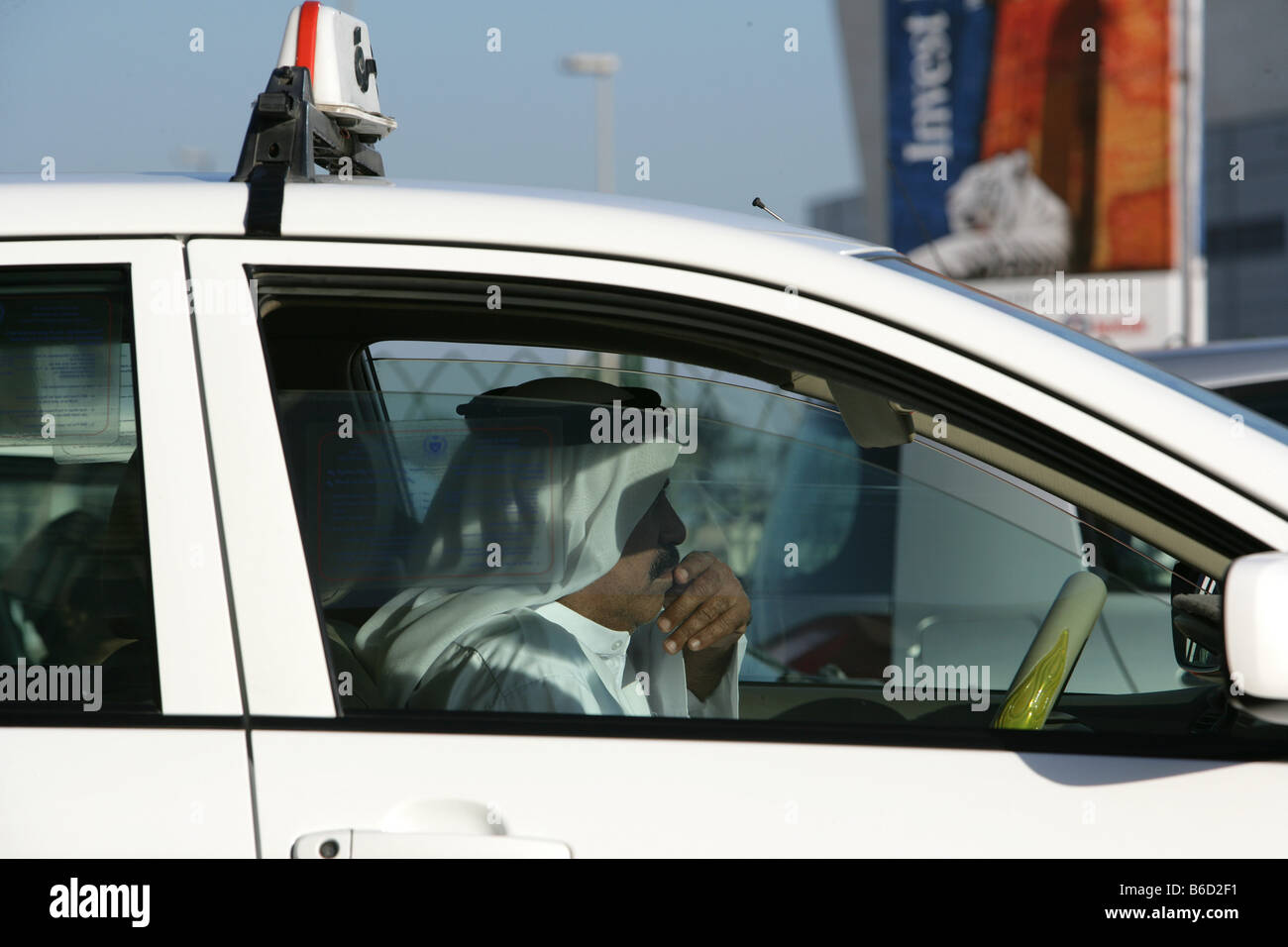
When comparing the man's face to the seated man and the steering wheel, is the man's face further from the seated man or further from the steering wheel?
the steering wheel

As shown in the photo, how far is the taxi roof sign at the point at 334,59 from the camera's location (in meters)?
1.69

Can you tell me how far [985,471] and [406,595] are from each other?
0.81 m

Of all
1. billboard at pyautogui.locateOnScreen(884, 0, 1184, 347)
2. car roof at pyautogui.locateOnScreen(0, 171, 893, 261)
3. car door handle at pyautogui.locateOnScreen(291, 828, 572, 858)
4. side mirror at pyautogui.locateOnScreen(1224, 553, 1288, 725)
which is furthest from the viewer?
billboard at pyautogui.locateOnScreen(884, 0, 1184, 347)

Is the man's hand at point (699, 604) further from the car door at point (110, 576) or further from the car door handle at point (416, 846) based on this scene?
the car door at point (110, 576)

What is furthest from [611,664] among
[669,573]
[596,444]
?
[596,444]

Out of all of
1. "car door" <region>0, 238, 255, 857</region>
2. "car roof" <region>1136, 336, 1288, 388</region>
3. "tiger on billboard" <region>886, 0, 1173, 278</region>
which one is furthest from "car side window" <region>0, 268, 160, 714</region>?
"tiger on billboard" <region>886, 0, 1173, 278</region>

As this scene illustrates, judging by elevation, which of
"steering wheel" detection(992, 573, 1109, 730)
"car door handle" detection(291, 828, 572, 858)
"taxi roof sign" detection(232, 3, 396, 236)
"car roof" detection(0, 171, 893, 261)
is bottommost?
"car door handle" detection(291, 828, 572, 858)

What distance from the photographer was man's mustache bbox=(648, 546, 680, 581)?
5.77 feet

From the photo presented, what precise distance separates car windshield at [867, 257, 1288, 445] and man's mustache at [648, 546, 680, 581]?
523 millimetres

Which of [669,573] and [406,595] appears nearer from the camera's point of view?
[406,595]

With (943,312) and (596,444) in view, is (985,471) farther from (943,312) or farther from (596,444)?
(596,444)

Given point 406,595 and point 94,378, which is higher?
point 94,378

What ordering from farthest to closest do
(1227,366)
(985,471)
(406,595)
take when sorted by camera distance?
(1227,366), (985,471), (406,595)

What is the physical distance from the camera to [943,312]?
135 centimetres
